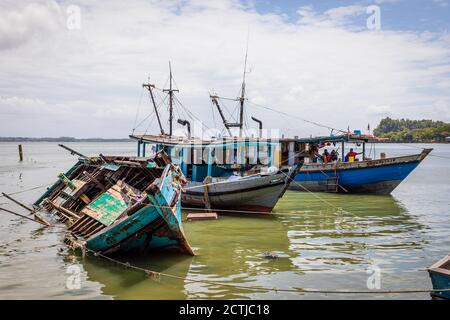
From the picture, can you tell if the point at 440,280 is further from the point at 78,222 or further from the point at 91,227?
the point at 78,222

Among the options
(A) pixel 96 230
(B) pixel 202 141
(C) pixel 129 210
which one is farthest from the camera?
(B) pixel 202 141

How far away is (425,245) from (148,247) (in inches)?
310

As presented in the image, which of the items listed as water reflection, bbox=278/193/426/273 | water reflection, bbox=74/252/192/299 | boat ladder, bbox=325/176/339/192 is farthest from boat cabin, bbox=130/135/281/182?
water reflection, bbox=74/252/192/299

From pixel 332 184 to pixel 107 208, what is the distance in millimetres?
15205

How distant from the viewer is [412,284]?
8461 millimetres

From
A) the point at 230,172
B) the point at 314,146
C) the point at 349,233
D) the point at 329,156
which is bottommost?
the point at 349,233

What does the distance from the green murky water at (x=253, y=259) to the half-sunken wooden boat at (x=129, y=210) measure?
450mm

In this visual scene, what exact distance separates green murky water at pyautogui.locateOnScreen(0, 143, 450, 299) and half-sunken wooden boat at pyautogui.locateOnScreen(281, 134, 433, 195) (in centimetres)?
531

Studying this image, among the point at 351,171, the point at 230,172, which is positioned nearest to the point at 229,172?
the point at 230,172

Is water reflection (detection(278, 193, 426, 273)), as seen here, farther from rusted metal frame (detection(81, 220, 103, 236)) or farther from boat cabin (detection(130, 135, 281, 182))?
rusted metal frame (detection(81, 220, 103, 236))

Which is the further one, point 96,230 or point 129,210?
point 96,230

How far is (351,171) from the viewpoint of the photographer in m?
23.1

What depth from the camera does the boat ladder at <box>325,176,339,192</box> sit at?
2336cm
